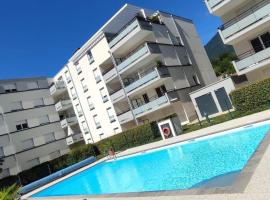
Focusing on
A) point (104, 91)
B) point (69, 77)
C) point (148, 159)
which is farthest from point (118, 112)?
point (148, 159)

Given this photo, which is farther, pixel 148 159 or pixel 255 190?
pixel 148 159

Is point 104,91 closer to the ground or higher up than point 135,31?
closer to the ground

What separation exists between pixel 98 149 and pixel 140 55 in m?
13.7

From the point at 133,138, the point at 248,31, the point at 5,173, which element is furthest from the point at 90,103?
the point at 248,31

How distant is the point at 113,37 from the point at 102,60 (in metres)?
3.92

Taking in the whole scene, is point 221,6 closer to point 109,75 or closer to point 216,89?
point 216,89

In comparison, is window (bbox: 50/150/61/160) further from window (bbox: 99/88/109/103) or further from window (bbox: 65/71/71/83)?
window (bbox: 99/88/109/103)

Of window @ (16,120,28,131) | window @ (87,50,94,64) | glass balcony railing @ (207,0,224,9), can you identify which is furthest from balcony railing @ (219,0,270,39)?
window @ (16,120,28,131)

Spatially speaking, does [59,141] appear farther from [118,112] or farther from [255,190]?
[255,190]

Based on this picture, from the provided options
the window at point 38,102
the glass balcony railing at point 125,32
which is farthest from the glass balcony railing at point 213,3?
the window at point 38,102

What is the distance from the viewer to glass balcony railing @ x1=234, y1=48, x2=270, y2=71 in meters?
24.5

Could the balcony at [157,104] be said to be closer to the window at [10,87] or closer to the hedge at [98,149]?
the hedge at [98,149]

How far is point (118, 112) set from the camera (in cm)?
4144

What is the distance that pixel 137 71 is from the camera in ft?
130
